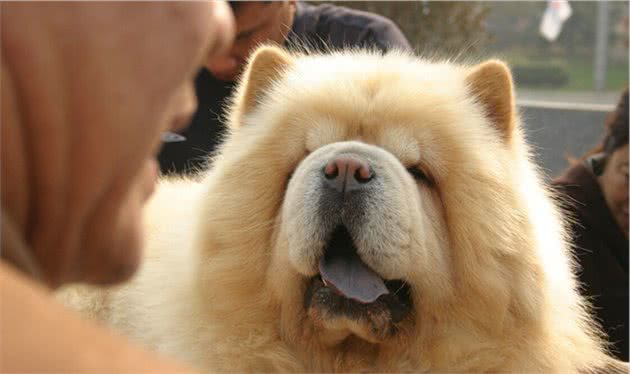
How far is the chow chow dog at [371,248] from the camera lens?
2.28 meters

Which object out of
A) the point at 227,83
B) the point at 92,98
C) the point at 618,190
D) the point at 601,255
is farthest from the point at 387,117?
the point at 618,190

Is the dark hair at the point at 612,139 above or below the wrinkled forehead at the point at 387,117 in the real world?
below

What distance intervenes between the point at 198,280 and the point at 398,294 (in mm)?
551

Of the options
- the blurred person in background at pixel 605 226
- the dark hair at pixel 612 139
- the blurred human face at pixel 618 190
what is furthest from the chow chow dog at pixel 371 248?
the dark hair at pixel 612 139

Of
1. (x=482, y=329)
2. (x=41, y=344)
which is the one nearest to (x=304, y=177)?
(x=482, y=329)

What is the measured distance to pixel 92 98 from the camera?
879mm

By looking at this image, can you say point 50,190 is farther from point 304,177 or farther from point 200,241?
point 200,241

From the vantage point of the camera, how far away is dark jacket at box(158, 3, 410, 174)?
13.0 feet

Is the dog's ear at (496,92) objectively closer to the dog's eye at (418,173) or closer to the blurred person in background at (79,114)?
the dog's eye at (418,173)

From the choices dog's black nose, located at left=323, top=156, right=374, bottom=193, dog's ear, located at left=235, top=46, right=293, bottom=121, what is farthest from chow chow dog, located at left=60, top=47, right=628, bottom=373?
dog's ear, located at left=235, top=46, right=293, bottom=121

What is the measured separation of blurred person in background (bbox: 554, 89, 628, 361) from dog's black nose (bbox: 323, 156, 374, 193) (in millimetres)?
1767

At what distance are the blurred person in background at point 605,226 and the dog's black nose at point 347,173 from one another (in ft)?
5.80

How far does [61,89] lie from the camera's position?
0.87 metres

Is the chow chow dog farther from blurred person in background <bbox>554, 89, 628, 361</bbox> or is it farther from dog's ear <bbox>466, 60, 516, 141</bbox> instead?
blurred person in background <bbox>554, 89, 628, 361</bbox>
